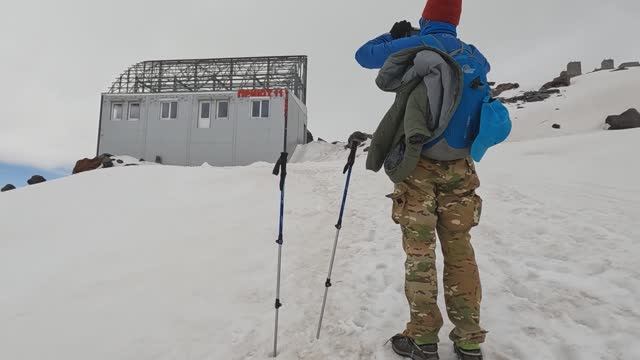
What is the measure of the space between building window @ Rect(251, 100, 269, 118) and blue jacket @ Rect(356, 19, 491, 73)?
24592 millimetres

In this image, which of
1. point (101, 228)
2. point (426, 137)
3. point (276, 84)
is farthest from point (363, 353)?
point (276, 84)

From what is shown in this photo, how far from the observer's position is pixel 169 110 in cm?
2772

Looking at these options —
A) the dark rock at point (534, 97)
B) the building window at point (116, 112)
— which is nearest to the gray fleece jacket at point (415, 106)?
the dark rock at point (534, 97)

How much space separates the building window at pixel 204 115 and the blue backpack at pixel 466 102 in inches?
1032

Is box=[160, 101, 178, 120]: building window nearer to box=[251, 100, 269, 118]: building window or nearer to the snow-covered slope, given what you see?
box=[251, 100, 269, 118]: building window

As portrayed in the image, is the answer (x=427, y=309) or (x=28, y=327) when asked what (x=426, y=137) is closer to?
(x=427, y=309)

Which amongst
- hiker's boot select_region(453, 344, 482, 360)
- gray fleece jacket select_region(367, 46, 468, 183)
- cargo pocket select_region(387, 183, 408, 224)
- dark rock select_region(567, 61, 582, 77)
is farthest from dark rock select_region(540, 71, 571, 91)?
hiker's boot select_region(453, 344, 482, 360)

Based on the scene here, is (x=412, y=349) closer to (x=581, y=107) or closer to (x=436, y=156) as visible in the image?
(x=436, y=156)

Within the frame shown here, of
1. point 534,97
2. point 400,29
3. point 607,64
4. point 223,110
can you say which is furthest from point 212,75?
point 607,64

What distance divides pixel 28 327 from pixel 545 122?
23787 mm

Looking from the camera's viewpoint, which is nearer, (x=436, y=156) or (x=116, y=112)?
(x=436, y=156)

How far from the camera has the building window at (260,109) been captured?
2688 cm

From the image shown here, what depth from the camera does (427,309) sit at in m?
2.43

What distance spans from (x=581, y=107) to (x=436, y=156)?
24.4 meters
